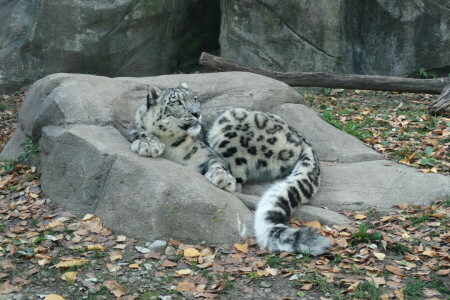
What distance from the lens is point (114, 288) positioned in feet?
14.4

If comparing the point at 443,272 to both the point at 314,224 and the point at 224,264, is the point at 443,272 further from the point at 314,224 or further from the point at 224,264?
the point at 224,264

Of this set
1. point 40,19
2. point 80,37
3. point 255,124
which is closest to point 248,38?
point 80,37

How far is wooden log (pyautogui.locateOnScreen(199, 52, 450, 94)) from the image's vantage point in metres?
9.38

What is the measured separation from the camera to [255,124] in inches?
259

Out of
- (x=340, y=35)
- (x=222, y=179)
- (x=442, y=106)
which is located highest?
(x=340, y=35)

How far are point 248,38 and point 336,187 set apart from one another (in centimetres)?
626

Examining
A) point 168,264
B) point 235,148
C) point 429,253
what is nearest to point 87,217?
point 168,264

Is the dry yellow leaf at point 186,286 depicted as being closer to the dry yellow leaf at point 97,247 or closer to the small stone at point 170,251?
the small stone at point 170,251

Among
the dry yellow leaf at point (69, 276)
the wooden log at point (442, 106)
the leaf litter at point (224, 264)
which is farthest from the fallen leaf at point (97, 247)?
the wooden log at point (442, 106)

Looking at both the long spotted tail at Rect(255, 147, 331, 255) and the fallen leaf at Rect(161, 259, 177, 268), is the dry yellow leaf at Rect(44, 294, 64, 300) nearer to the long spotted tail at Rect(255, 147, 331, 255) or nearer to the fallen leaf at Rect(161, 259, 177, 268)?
the fallen leaf at Rect(161, 259, 177, 268)

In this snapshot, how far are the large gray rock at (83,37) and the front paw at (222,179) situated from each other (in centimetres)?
681

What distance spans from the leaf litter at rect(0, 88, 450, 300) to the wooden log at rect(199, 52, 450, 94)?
4012mm

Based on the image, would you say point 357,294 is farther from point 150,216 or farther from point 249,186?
point 249,186

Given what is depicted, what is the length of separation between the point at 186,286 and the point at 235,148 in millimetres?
2256
